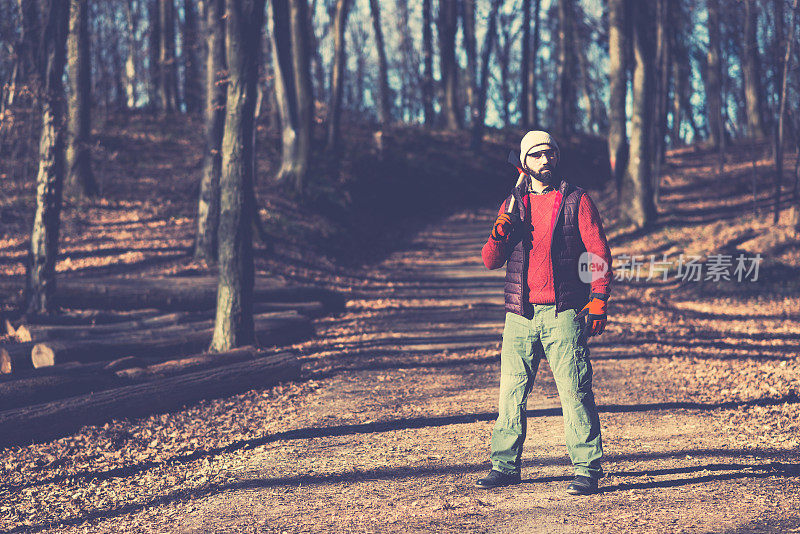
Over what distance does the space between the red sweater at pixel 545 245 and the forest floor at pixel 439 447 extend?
1424 millimetres

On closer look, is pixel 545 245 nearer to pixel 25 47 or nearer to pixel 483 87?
pixel 25 47

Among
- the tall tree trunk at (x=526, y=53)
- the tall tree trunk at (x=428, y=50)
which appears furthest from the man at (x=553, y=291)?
the tall tree trunk at (x=428, y=50)

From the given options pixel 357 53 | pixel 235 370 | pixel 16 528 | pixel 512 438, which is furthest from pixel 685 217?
pixel 357 53

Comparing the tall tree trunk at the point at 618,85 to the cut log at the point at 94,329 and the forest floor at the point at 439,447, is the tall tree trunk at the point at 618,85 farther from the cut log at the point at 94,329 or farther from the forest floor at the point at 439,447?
the cut log at the point at 94,329

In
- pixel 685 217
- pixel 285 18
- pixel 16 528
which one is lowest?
pixel 16 528

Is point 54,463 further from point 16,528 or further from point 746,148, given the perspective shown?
point 746,148

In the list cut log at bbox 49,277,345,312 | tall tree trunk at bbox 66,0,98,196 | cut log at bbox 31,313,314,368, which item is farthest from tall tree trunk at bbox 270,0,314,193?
cut log at bbox 31,313,314,368

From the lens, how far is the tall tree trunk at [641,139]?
64.5 ft

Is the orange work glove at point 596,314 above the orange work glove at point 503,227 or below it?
below

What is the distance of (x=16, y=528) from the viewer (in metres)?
4.94

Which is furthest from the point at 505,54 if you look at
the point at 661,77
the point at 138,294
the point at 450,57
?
the point at 138,294

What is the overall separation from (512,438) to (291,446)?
7.50ft

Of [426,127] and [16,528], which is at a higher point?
[426,127]

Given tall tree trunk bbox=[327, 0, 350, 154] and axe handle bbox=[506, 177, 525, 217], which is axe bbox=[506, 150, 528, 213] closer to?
axe handle bbox=[506, 177, 525, 217]
